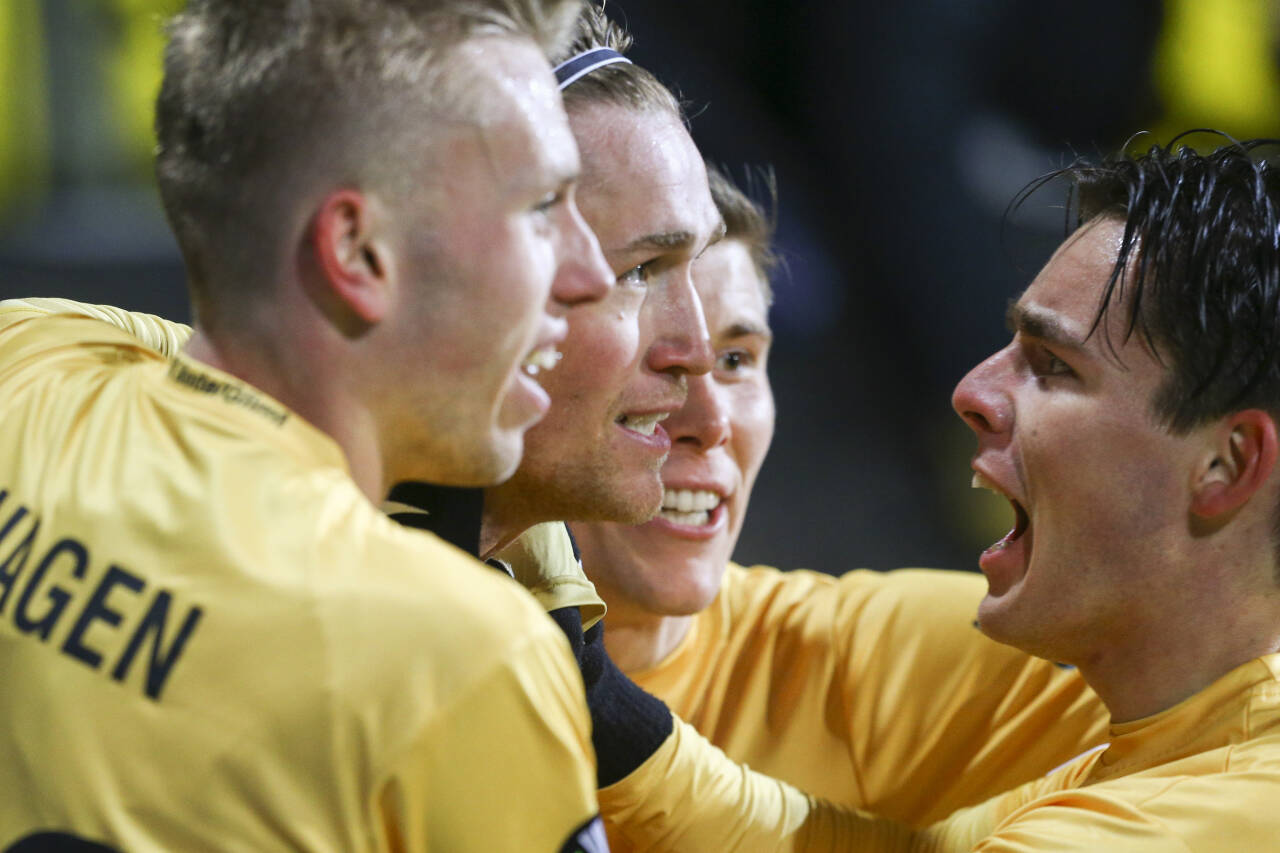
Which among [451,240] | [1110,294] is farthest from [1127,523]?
[451,240]

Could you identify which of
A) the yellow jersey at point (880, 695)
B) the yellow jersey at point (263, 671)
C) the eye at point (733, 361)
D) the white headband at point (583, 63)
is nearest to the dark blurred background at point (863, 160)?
the eye at point (733, 361)

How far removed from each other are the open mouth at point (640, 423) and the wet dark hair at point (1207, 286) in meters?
0.54

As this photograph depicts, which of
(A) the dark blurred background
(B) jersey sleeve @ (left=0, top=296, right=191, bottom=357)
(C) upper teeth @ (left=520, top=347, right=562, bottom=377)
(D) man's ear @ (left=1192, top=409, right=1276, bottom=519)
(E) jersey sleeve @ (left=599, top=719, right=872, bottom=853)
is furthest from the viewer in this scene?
(A) the dark blurred background

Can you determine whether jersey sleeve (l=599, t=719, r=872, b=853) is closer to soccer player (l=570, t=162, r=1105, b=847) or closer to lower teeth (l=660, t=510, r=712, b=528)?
soccer player (l=570, t=162, r=1105, b=847)

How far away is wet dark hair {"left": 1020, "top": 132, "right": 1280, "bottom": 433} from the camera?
1514 mm

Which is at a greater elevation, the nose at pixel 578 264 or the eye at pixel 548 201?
the eye at pixel 548 201

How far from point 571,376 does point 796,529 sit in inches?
108

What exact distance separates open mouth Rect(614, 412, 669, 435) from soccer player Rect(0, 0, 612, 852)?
465 millimetres

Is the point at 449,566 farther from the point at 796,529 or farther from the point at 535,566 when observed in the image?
the point at 796,529

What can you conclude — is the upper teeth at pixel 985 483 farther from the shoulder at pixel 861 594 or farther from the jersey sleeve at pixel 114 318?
the jersey sleeve at pixel 114 318

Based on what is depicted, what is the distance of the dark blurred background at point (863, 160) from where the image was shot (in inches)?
132

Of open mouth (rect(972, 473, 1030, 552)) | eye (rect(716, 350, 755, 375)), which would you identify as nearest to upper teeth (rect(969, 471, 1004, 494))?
open mouth (rect(972, 473, 1030, 552))

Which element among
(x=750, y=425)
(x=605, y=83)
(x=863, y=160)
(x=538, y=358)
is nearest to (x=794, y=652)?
(x=750, y=425)

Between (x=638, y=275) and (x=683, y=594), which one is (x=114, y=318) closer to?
(x=638, y=275)
